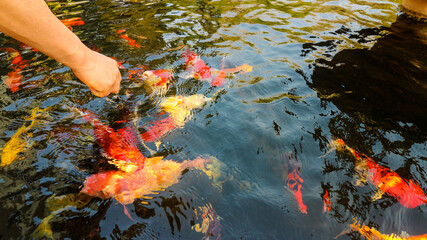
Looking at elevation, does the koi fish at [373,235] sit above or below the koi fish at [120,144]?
below

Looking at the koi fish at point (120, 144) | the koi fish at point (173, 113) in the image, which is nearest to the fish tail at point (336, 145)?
the koi fish at point (173, 113)

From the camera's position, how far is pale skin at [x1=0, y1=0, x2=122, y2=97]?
122cm

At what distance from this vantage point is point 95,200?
2.13m

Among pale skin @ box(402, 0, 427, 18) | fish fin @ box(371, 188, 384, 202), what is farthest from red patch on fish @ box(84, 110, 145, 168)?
pale skin @ box(402, 0, 427, 18)

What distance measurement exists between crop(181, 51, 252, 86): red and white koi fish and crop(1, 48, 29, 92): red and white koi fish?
2234 millimetres

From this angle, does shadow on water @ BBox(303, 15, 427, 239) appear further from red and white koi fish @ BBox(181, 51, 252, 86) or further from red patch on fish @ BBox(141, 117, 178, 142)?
red patch on fish @ BBox(141, 117, 178, 142)

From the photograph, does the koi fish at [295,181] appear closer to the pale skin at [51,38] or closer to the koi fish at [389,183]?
the koi fish at [389,183]

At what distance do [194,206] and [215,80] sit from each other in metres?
1.98

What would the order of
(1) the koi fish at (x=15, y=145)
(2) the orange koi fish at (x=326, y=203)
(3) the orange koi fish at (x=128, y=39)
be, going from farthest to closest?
(3) the orange koi fish at (x=128, y=39) → (1) the koi fish at (x=15, y=145) → (2) the orange koi fish at (x=326, y=203)

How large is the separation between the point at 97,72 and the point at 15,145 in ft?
5.44

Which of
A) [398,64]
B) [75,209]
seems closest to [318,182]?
[75,209]

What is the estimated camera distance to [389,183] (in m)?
2.30

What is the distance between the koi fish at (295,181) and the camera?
2197 millimetres

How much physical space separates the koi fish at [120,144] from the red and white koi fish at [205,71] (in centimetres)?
131
